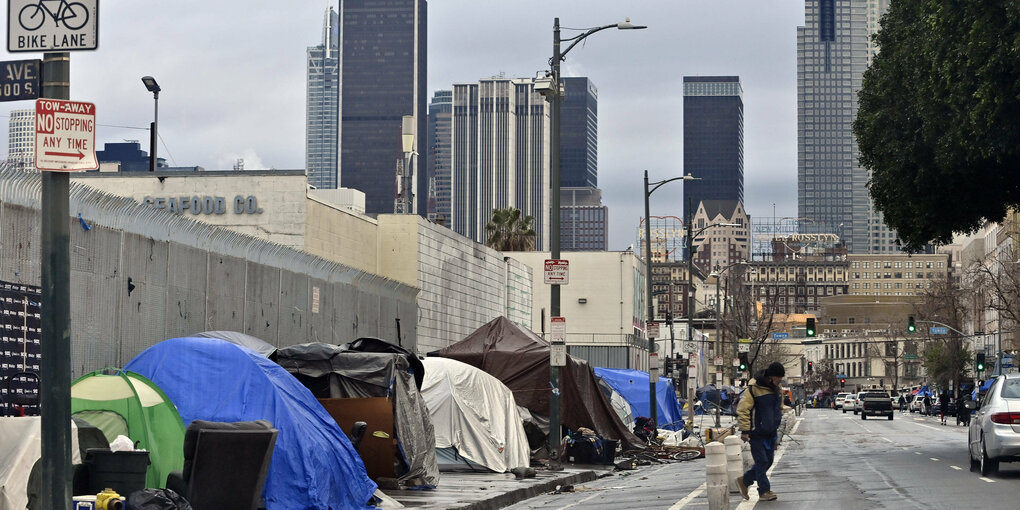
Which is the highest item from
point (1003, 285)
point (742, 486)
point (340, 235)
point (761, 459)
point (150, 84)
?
point (150, 84)

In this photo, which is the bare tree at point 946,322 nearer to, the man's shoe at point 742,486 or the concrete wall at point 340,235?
the concrete wall at point 340,235

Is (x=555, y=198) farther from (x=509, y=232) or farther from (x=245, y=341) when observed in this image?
(x=509, y=232)

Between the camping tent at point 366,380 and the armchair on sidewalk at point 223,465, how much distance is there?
19.7ft

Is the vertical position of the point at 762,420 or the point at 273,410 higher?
the point at 273,410

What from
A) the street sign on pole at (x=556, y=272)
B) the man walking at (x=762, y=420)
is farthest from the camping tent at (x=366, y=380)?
the street sign on pole at (x=556, y=272)

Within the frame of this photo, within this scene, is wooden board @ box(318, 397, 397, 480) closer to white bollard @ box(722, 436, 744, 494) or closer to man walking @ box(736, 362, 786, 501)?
white bollard @ box(722, 436, 744, 494)

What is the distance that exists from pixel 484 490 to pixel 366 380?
2469 millimetres

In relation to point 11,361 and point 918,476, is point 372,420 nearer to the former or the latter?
point 11,361

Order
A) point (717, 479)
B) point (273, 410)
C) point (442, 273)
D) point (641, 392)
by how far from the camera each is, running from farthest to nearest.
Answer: point (442, 273) < point (641, 392) < point (273, 410) < point (717, 479)

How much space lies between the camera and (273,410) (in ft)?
50.9

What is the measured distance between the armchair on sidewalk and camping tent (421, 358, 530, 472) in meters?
10.5

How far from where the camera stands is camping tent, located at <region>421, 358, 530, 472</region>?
23.5 meters

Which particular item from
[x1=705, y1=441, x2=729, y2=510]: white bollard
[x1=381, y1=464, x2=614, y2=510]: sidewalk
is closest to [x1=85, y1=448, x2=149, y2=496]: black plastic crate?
[x1=381, y1=464, x2=614, y2=510]: sidewalk

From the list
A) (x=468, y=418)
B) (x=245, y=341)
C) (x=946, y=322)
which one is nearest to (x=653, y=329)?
(x=468, y=418)
